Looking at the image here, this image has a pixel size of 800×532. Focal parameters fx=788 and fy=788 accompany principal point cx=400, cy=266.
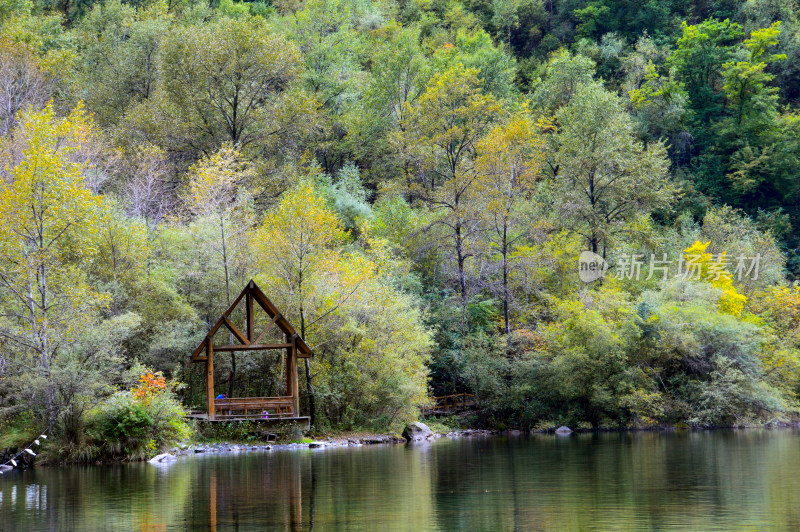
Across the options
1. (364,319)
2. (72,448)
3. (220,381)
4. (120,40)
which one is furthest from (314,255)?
(120,40)

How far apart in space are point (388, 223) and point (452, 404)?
11101 millimetres

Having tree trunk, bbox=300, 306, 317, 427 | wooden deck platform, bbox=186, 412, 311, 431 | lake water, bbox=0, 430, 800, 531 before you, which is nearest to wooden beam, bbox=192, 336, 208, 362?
wooden deck platform, bbox=186, 412, 311, 431

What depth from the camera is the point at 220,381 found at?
3512 centimetres

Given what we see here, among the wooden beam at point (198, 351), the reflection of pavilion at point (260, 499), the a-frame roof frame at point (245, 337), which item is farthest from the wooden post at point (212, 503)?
the wooden beam at point (198, 351)

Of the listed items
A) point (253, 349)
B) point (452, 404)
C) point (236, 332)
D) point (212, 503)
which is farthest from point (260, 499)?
point (452, 404)

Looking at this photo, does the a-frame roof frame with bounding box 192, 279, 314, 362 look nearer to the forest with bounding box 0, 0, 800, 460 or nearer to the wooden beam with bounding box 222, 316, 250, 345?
the wooden beam with bounding box 222, 316, 250, 345

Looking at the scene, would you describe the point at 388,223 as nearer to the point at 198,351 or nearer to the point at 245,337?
the point at 245,337

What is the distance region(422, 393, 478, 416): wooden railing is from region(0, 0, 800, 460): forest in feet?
2.52

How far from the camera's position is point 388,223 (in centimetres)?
4575

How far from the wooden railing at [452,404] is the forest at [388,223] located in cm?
77

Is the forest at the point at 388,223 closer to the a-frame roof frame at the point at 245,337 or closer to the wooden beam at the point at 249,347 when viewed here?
the a-frame roof frame at the point at 245,337

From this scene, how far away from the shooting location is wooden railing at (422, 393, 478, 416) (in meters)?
40.9

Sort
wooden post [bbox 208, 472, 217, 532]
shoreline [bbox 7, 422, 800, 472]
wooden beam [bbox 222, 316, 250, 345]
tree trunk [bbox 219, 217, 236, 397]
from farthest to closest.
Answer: tree trunk [bbox 219, 217, 236, 397]
wooden beam [bbox 222, 316, 250, 345]
shoreline [bbox 7, 422, 800, 472]
wooden post [bbox 208, 472, 217, 532]

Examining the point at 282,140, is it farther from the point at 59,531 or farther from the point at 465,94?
the point at 59,531
